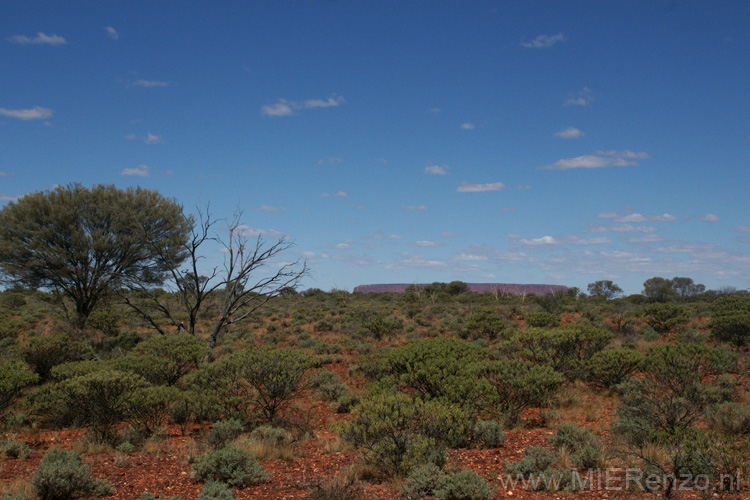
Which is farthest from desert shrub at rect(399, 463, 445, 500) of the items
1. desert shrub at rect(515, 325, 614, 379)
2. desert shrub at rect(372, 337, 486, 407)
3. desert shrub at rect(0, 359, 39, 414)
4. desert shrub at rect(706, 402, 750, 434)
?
desert shrub at rect(0, 359, 39, 414)

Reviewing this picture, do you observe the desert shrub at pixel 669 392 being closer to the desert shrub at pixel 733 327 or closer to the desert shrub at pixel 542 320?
the desert shrub at pixel 733 327

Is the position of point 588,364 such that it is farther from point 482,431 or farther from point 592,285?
point 592,285

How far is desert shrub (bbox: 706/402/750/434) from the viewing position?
787 centimetres

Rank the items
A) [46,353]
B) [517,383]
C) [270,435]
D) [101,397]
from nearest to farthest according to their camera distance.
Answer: [270,435] < [101,397] < [517,383] < [46,353]

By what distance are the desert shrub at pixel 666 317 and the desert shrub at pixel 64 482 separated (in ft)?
75.9

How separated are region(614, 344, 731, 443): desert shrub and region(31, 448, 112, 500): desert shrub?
778 cm

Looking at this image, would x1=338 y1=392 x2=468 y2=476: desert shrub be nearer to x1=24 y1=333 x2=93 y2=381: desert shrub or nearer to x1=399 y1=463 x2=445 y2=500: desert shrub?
x1=399 y1=463 x2=445 y2=500: desert shrub

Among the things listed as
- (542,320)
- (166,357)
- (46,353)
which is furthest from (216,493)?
(542,320)

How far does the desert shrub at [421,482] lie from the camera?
19.0 feet

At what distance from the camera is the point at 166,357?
1215 centimetres

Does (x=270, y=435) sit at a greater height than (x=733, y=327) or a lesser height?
lesser

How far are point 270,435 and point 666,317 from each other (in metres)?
21.0

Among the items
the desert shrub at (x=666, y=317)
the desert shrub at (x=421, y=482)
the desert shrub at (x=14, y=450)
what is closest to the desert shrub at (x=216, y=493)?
the desert shrub at (x=421, y=482)

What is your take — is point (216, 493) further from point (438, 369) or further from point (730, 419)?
point (730, 419)
